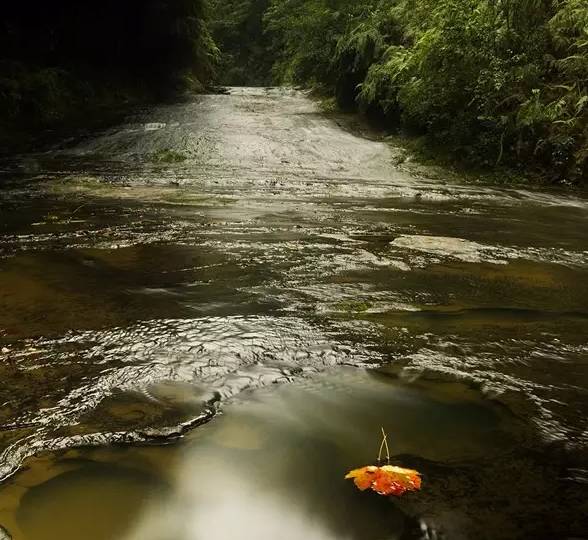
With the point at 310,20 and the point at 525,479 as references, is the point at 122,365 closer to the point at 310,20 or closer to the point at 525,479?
the point at 525,479

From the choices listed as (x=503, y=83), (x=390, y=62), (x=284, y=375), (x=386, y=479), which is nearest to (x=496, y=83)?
(x=503, y=83)

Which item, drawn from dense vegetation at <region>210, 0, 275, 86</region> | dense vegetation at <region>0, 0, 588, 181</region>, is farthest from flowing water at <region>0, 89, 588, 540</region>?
dense vegetation at <region>210, 0, 275, 86</region>

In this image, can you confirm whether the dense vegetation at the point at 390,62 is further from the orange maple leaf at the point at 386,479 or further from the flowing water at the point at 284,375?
the orange maple leaf at the point at 386,479

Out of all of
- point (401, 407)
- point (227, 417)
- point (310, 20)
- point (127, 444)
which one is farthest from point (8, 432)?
point (310, 20)

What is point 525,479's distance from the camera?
1.70 metres

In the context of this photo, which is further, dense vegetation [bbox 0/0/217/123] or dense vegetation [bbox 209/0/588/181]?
dense vegetation [bbox 0/0/217/123]

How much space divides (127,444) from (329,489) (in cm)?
72

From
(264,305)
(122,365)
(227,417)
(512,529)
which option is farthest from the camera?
(264,305)

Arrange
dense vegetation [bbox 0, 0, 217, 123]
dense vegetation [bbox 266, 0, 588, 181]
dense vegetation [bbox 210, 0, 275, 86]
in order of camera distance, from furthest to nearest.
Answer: dense vegetation [bbox 210, 0, 275, 86] → dense vegetation [bbox 0, 0, 217, 123] → dense vegetation [bbox 266, 0, 588, 181]

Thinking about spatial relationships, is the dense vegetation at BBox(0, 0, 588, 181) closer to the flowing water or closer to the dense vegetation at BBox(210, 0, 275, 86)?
the flowing water

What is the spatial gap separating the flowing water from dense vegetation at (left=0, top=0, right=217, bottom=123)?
885 cm

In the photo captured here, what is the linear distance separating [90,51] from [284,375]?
16317 mm

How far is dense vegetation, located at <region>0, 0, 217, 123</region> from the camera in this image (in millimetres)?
12688

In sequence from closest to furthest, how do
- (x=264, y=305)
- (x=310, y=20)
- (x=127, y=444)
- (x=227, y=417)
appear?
(x=127, y=444) < (x=227, y=417) < (x=264, y=305) < (x=310, y=20)
